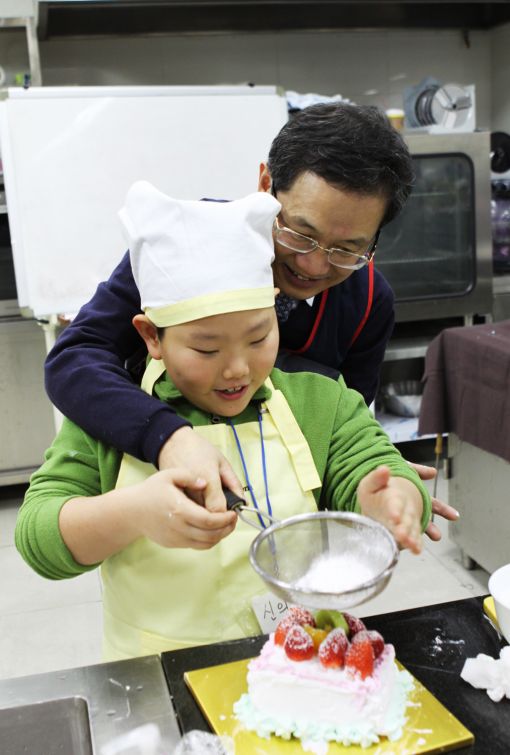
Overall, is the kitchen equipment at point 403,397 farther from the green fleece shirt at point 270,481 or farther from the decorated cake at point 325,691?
the decorated cake at point 325,691

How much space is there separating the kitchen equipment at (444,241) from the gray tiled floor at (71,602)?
3.46 feet

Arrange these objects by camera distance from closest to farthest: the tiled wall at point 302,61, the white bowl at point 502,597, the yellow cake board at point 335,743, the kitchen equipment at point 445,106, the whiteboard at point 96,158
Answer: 1. the yellow cake board at point 335,743
2. the white bowl at point 502,597
3. the whiteboard at point 96,158
4. the kitchen equipment at point 445,106
5. the tiled wall at point 302,61

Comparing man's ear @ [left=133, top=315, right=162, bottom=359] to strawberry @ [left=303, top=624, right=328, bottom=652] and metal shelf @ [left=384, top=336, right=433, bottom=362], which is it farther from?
metal shelf @ [left=384, top=336, right=433, bottom=362]

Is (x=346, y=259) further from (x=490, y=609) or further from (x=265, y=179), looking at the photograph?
(x=490, y=609)

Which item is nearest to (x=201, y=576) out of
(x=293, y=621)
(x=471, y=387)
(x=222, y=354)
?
(x=293, y=621)

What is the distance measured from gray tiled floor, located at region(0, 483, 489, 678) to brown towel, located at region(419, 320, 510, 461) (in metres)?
0.48

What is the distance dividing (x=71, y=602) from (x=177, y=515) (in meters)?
1.91

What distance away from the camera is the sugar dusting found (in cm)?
81

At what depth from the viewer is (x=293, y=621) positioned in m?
0.86

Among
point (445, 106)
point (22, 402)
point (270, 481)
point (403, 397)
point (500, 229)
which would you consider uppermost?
point (445, 106)

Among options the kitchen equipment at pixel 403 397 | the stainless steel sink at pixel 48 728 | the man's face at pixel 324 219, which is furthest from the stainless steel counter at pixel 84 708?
the kitchen equipment at pixel 403 397

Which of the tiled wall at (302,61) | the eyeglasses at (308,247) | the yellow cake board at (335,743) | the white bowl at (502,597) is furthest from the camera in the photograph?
the tiled wall at (302,61)

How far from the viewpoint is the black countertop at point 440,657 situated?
80 centimetres

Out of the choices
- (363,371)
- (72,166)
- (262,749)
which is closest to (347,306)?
(363,371)
